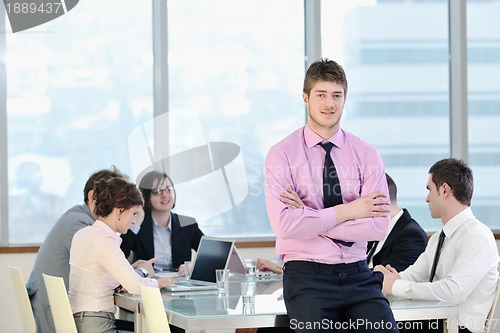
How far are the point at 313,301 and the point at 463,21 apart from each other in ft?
14.5

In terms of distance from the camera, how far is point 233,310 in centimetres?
321

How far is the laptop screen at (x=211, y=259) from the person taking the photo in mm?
4266

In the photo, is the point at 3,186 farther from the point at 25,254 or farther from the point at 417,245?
the point at 417,245

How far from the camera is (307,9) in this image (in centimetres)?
659

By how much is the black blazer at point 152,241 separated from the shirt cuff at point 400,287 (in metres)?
1.91

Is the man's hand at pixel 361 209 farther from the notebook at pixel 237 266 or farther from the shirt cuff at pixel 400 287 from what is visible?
the notebook at pixel 237 266

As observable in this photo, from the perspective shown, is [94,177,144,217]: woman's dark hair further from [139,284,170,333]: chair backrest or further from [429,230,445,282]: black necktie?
[429,230,445,282]: black necktie

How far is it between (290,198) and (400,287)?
0.80 metres

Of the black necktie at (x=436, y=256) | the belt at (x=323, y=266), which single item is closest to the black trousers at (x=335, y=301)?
the belt at (x=323, y=266)

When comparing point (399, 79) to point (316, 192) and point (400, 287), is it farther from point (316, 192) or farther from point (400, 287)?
point (316, 192)

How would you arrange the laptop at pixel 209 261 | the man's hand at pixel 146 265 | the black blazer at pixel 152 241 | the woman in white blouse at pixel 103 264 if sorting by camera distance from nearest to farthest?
1. the woman in white blouse at pixel 103 264
2. the laptop at pixel 209 261
3. the man's hand at pixel 146 265
4. the black blazer at pixel 152 241

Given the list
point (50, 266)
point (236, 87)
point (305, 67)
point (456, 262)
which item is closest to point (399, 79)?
point (305, 67)

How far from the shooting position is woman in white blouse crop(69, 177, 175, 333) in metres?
3.68

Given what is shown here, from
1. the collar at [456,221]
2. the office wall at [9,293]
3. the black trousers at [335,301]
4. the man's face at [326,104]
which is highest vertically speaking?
the man's face at [326,104]
